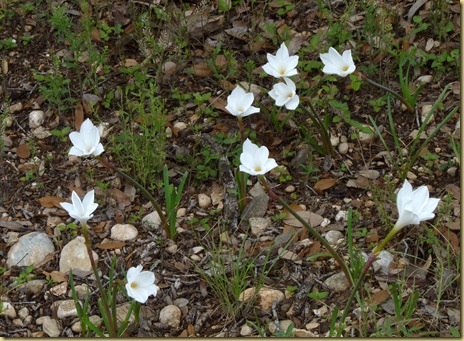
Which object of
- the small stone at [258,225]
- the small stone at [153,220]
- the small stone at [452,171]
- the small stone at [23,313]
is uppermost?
the small stone at [452,171]

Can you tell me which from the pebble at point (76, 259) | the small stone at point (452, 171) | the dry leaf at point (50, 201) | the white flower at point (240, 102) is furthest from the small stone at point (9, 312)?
the small stone at point (452, 171)

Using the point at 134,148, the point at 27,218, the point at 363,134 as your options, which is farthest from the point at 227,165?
the point at 27,218

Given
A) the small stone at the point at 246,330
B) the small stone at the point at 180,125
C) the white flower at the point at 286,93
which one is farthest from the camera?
the small stone at the point at 180,125

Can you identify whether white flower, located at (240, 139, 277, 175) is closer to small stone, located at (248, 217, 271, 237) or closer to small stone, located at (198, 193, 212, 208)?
small stone, located at (248, 217, 271, 237)

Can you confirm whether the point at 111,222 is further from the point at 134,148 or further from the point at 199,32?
the point at 199,32

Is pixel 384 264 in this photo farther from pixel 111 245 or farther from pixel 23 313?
pixel 23 313

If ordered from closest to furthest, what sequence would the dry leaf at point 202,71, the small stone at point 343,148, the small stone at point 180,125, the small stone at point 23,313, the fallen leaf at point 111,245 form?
the small stone at point 23,313 < the fallen leaf at point 111,245 < the small stone at point 343,148 < the small stone at point 180,125 < the dry leaf at point 202,71

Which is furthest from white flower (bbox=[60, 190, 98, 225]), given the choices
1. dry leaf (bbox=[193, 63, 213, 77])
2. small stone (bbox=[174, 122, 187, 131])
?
dry leaf (bbox=[193, 63, 213, 77])

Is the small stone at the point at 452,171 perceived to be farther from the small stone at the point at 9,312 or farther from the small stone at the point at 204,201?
the small stone at the point at 9,312
